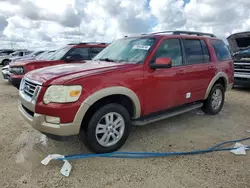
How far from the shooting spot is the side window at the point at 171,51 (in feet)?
12.5

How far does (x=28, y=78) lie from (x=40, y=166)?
4.28 ft

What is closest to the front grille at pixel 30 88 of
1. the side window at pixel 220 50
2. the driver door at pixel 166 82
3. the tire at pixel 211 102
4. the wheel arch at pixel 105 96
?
the wheel arch at pixel 105 96

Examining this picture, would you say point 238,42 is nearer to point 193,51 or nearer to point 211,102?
point 211,102

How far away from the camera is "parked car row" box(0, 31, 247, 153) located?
2846 millimetres

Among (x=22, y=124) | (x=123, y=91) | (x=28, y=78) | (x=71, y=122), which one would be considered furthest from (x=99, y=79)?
(x=22, y=124)

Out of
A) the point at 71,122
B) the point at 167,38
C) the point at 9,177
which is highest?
the point at 167,38

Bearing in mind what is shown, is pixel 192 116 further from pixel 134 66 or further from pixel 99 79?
pixel 99 79

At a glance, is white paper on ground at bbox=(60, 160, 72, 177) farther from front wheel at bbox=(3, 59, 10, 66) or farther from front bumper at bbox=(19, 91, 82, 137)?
front wheel at bbox=(3, 59, 10, 66)

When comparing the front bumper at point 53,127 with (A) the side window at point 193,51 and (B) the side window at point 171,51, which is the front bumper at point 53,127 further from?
(A) the side window at point 193,51

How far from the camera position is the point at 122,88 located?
3.23m

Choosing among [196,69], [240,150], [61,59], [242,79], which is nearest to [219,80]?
[196,69]

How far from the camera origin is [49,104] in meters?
2.80

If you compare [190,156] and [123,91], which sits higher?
[123,91]

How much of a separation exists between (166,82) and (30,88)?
7.19 ft
